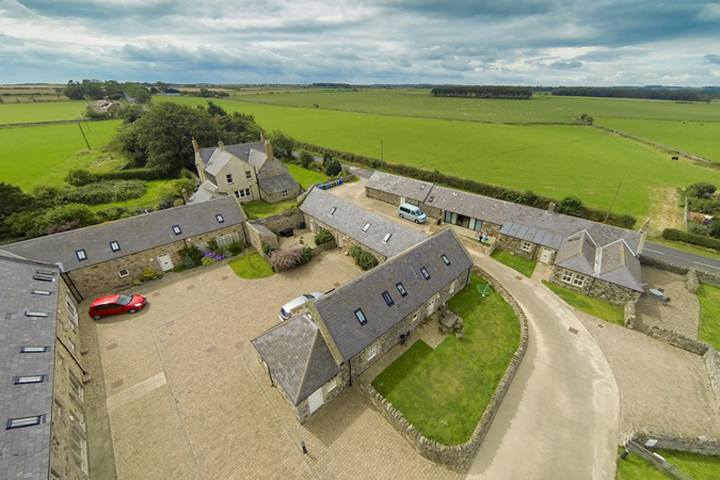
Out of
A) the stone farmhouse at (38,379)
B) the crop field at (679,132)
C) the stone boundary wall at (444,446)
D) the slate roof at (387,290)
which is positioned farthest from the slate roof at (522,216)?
the crop field at (679,132)

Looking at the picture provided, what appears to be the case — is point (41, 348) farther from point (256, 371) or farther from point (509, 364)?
point (509, 364)

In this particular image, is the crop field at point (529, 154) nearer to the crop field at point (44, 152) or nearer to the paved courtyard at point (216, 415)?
the paved courtyard at point (216, 415)

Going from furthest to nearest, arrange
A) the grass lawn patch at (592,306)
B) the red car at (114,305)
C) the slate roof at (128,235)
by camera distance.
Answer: the slate roof at (128,235) → the grass lawn patch at (592,306) → the red car at (114,305)

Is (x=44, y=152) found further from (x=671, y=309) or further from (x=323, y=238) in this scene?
(x=671, y=309)

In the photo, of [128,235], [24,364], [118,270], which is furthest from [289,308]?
[128,235]

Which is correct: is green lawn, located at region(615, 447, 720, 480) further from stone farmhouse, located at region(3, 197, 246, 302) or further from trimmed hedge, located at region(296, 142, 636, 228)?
stone farmhouse, located at region(3, 197, 246, 302)

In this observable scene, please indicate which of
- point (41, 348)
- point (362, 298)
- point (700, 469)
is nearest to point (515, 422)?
point (700, 469)
